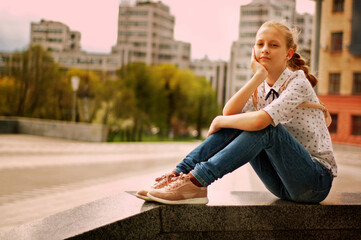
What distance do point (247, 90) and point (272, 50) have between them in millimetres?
274

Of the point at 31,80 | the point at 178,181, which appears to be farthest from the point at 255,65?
the point at 31,80

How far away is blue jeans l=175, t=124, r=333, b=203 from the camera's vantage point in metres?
2.08

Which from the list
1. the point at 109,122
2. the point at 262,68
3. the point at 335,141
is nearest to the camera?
the point at 262,68

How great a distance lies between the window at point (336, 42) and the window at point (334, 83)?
4.68ft

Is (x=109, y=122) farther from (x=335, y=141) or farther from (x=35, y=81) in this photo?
(x=335, y=141)

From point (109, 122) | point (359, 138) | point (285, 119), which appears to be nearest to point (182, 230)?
point (285, 119)

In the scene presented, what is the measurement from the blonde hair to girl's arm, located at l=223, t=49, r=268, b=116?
0.69 ft

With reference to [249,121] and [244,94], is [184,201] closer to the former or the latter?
[249,121]

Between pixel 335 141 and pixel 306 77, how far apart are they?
2090 centimetres

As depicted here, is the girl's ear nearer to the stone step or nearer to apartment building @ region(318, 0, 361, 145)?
the stone step

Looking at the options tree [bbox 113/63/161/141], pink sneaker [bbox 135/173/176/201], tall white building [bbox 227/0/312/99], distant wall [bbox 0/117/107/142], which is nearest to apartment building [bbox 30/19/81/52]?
tall white building [bbox 227/0/312/99]

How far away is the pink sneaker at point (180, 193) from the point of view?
6.85 ft

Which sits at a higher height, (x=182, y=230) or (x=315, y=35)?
(x=315, y=35)

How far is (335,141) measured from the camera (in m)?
21.9
